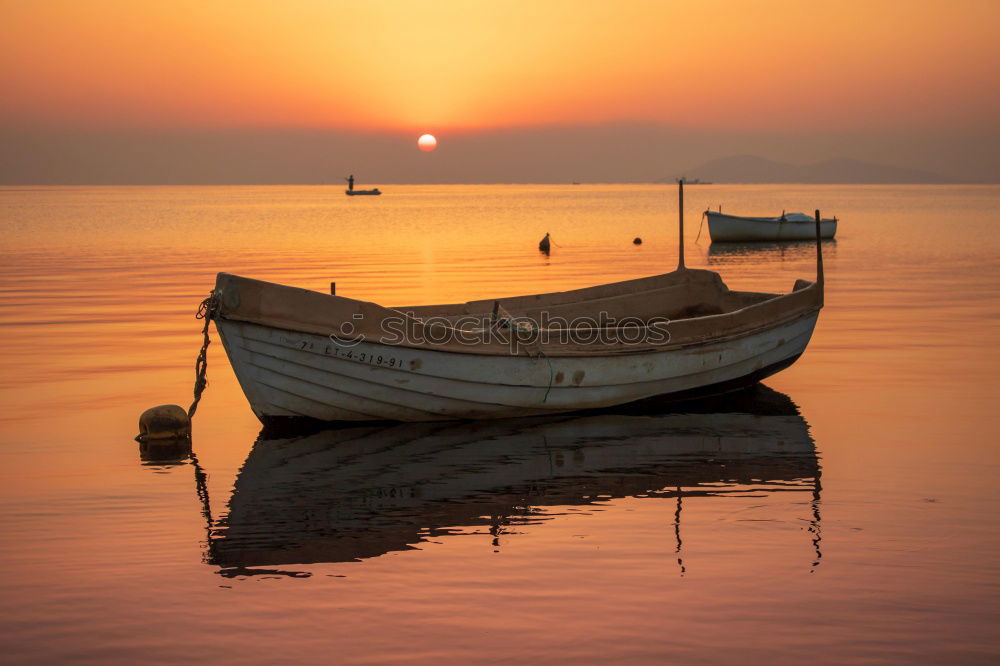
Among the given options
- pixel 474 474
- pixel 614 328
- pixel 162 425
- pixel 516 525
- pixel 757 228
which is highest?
pixel 757 228

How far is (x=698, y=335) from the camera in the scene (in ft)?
49.0

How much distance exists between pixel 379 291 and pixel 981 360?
1755 centimetres

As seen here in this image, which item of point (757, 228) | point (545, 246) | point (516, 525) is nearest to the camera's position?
point (516, 525)

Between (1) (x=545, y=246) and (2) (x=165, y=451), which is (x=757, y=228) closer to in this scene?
(1) (x=545, y=246)

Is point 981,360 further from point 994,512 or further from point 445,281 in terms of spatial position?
point 445,281

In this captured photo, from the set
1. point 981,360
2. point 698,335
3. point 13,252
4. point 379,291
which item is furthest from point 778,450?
point 13,252

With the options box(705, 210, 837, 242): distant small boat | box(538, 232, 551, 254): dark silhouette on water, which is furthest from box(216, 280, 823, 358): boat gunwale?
box(705, 210, 837, 242): distant small boat

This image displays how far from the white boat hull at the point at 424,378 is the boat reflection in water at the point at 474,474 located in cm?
29

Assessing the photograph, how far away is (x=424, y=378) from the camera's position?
43.9 ft

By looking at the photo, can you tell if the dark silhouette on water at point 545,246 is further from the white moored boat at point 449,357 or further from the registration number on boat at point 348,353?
the registration number on boat at point 348,353

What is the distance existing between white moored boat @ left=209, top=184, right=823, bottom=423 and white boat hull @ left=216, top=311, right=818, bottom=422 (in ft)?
0.05

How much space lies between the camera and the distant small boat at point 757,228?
187ft

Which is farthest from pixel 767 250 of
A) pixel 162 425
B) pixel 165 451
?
pixel 165 451

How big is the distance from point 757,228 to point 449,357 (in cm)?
4663
